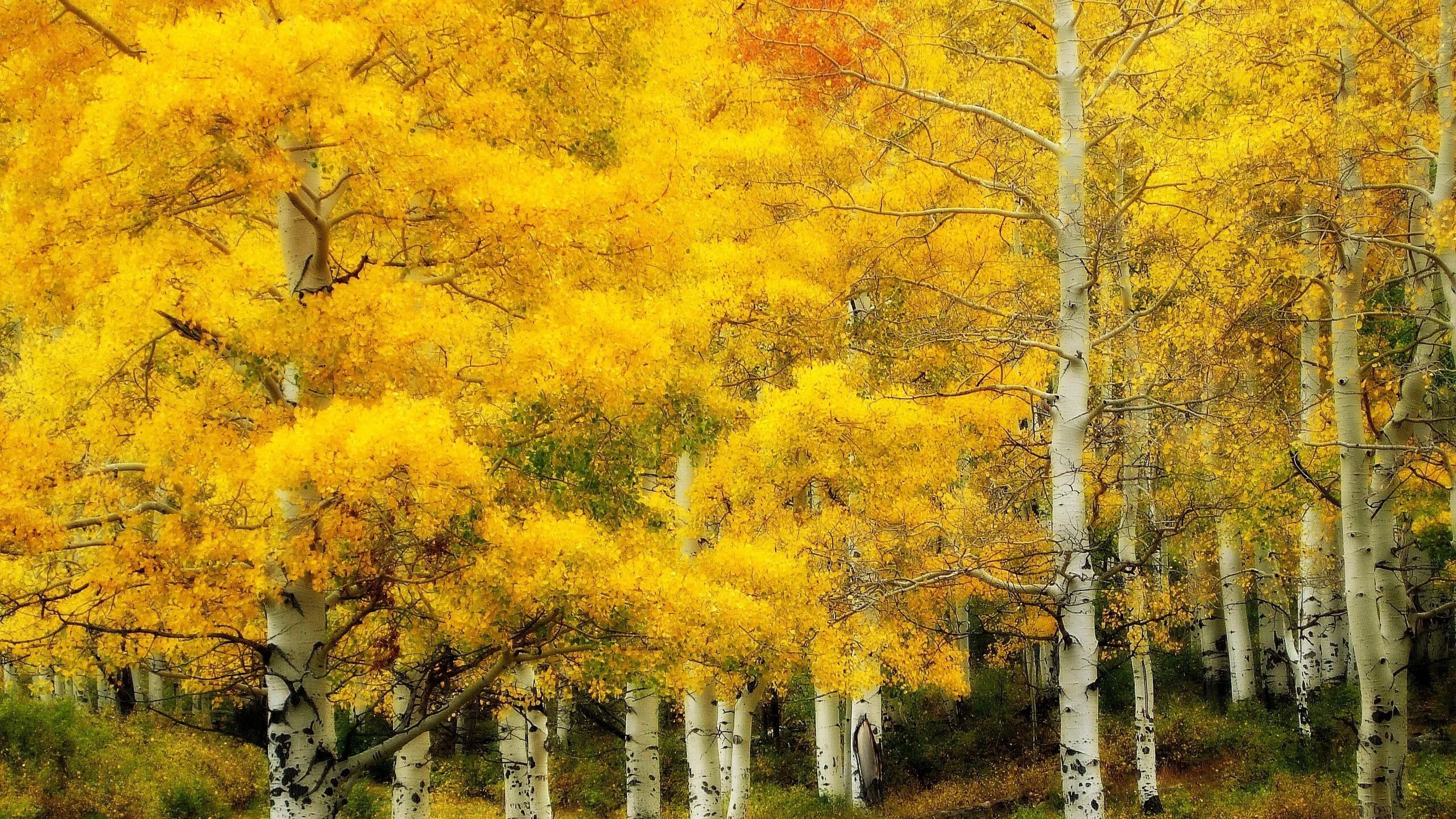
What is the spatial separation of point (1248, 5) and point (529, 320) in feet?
20.9

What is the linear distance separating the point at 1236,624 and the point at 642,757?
11.1 m

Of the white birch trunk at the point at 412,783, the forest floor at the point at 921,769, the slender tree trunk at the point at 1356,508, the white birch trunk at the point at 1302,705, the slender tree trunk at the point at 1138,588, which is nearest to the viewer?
the slender tree trunk at the point at 1356,508

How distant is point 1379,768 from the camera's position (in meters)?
8.62

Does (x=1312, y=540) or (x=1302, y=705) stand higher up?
(x=1312, y=540)

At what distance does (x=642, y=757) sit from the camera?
1146cm

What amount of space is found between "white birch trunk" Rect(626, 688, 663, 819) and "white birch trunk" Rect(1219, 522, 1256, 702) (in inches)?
406

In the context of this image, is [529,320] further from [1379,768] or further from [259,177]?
[1379,768]

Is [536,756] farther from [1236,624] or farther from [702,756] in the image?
[1236,624]

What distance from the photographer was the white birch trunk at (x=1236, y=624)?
55.7ft

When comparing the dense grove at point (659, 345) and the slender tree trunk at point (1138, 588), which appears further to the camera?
the slender tree trunk at point (1138, 588)

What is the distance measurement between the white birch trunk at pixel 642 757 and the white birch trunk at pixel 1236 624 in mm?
10319

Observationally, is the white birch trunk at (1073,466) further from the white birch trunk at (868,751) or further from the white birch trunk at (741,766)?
the white birch trunk at (868,751)

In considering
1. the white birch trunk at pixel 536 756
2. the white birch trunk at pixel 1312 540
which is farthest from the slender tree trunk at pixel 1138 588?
the white birch trunk at pixel 536 756

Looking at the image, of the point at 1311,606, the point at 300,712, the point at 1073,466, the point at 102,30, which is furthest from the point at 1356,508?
the point at 102,30
